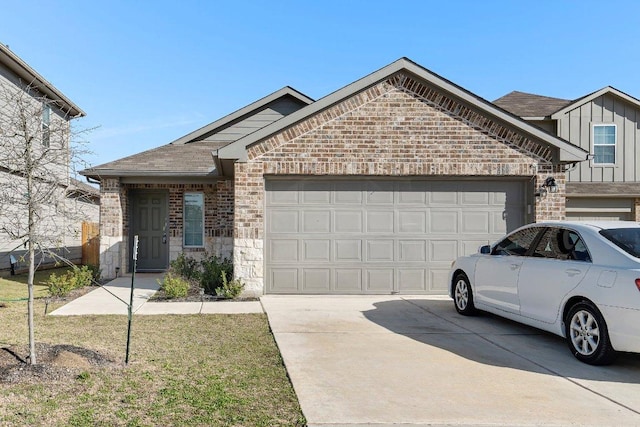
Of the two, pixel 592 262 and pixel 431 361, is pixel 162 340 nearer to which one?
pixel 431 361

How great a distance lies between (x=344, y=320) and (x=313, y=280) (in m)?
2.66

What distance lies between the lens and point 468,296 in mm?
8414

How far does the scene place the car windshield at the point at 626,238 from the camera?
561 cm

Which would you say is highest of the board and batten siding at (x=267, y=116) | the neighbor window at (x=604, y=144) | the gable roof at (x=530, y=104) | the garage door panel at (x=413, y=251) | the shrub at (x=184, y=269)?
the gable roof at (x=530, y=104)

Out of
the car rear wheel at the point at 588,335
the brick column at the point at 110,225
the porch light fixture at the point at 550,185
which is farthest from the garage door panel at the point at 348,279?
the brick column at the point at 110,225

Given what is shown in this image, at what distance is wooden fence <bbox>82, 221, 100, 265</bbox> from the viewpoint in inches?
679

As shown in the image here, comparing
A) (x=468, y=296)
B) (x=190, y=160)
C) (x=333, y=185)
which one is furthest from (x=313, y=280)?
(x=190, y=160)

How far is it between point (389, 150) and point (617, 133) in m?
10.4

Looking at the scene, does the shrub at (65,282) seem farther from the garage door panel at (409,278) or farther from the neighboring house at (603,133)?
the neighboring house at (603,133)

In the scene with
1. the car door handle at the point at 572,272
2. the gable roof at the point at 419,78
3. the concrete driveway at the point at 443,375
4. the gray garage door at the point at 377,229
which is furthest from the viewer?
the gray garage door at the point at 377,229

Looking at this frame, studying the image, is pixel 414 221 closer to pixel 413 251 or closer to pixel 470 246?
pixel 413 251

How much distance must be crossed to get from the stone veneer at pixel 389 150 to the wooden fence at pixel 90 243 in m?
9.19

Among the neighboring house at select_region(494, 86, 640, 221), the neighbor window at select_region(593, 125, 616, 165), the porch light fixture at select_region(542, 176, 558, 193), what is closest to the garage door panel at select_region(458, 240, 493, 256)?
the porch light fixture at select_region(542, 176, 558, 193)

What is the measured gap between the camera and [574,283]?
5906mm
